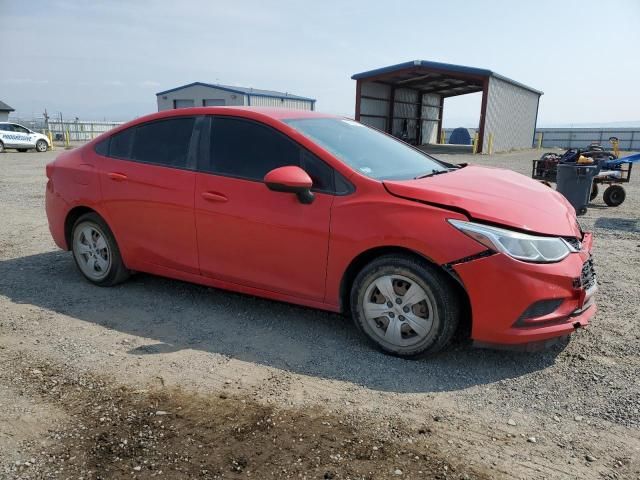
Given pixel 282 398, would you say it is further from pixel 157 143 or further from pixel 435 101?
pixel 435 101

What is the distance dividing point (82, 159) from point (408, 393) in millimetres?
3819

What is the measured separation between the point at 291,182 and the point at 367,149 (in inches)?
37.2

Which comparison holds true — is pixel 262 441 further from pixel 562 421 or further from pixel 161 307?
pixel 161 307

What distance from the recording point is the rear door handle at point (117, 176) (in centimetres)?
458

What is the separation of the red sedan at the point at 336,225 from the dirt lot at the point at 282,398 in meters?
0.31

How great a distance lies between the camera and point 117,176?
462cm

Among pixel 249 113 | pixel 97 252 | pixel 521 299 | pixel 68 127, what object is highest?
pixel 68 127

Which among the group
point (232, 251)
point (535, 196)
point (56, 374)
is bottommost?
point (56, 374)

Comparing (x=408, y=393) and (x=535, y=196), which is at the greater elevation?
(x=535, y=196)

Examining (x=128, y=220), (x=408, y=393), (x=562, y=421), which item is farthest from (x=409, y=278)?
(x=128, y=220)

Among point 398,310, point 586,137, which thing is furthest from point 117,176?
point 586,137

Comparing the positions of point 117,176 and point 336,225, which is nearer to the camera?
point 336,225

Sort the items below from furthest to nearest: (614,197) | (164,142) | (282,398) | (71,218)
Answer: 1. (614,197)
2. (71,218)
3. (164,142)
4. (282,398)

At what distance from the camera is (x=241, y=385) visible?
3188 mm
